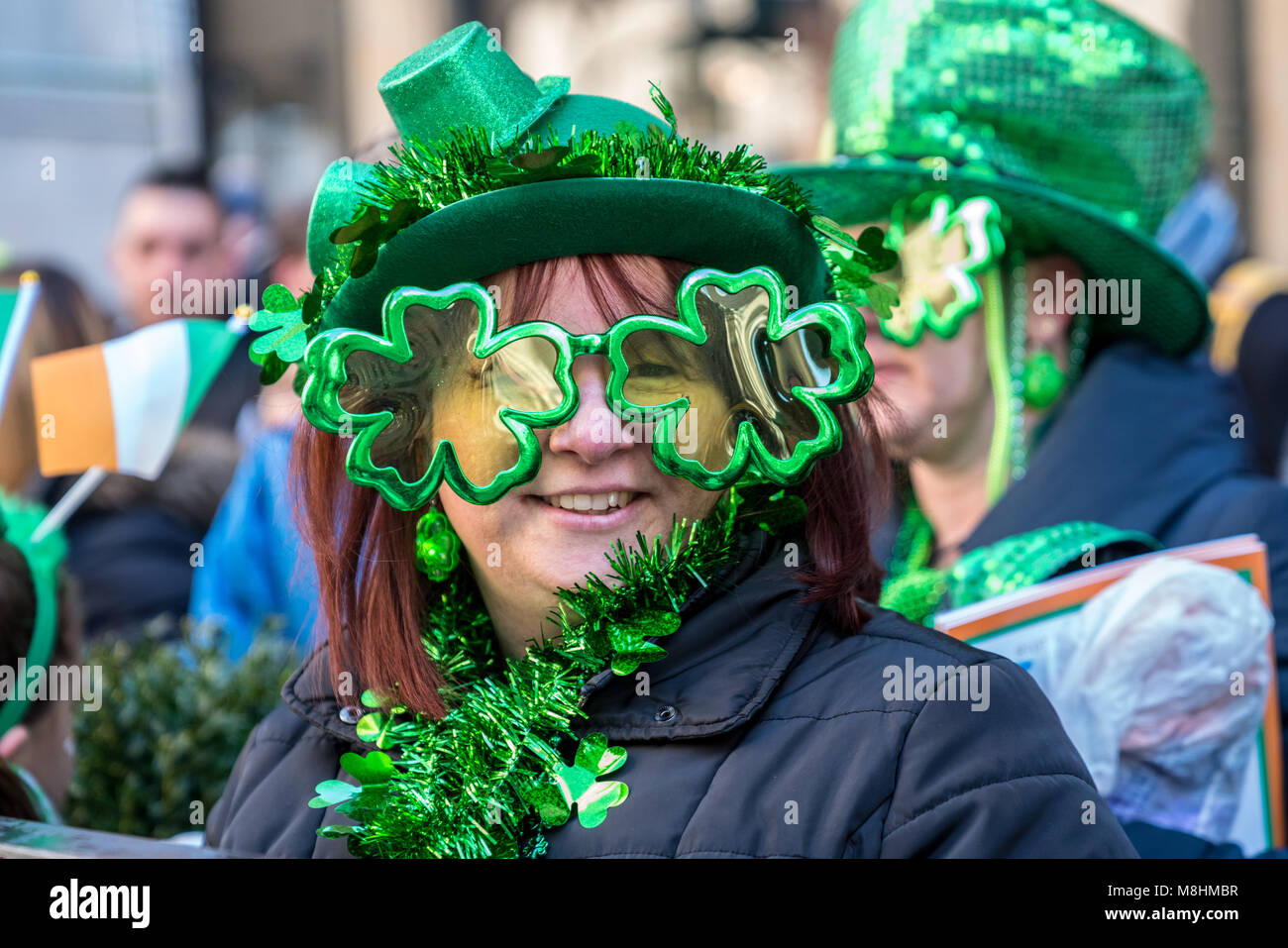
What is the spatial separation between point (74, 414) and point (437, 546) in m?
0.90

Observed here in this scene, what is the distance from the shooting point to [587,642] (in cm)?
153

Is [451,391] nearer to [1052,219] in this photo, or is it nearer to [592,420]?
[592,420]

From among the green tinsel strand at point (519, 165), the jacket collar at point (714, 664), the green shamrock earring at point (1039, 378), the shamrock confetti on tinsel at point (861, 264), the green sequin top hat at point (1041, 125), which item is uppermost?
the green sequin top hat at point (1041, 125)

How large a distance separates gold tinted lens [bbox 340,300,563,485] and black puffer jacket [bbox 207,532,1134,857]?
11.0 inches

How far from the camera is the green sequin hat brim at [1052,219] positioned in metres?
2.58

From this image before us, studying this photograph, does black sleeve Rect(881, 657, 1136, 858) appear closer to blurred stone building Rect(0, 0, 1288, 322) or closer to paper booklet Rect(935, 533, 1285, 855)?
paper booklet Rect(935, 533, 1285, 855)

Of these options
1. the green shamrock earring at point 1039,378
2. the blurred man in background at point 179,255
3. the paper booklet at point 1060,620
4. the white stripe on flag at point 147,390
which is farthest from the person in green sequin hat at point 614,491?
the blurred man in background at point 179,255

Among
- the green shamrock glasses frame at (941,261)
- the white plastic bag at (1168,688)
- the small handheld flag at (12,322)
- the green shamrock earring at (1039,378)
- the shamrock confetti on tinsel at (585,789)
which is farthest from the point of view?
the green shamrock earring at (1039,378)

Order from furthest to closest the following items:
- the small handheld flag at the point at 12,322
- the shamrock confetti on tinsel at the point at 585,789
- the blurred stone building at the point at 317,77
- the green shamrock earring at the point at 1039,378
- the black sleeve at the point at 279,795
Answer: the blurred stone building at the point at 317,77, the green shamrock earring at the point at 1039,378, the small handheld flag at the point at 12,322, the black sleeve at the point at 279,795, the shamrock confetti on tinsel at the point at 585,789

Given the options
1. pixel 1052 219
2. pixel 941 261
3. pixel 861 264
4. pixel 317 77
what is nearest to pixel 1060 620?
pixel 861 264

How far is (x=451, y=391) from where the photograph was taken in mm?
1545

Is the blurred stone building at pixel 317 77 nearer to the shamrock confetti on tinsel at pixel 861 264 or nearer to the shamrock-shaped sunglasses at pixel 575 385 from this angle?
the shamrock confetti on tinsel at pixel 861 264

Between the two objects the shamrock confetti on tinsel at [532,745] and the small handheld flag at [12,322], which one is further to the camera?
the small handheld flag at [12,322]

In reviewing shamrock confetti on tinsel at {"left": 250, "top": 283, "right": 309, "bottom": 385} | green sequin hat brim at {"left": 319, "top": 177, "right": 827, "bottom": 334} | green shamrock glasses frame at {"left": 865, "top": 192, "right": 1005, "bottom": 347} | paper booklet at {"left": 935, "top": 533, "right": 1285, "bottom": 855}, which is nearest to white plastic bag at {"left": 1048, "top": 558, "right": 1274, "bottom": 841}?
paper booklet at {"left": 935, "top": 533, "right": 1285, "bottom": 855}
